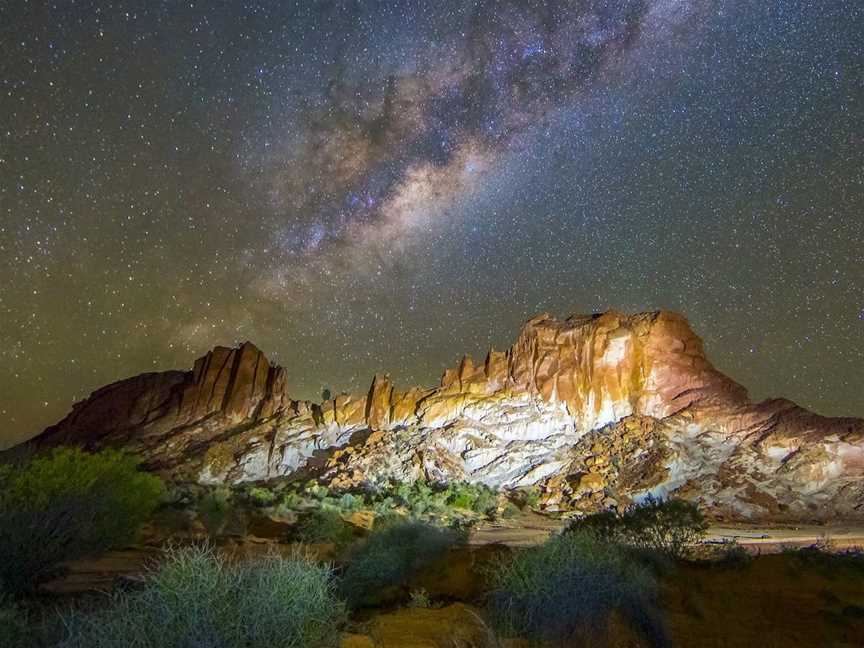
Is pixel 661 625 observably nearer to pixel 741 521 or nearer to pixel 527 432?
pixel 741 521

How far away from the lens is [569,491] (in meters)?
44.9

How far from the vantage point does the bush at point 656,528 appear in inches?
650

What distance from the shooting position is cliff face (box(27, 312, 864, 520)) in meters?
43.7

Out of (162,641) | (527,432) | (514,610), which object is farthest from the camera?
(527,432)

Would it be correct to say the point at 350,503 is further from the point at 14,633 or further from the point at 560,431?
the point at 14,633

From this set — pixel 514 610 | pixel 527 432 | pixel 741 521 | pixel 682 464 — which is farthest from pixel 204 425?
pixel 514 610

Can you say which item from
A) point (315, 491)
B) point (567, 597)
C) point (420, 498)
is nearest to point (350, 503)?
point (420, 498)

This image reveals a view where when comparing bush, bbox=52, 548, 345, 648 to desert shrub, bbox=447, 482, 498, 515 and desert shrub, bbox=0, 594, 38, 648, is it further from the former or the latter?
desert shrub, bbox=447, 482, 498, 515

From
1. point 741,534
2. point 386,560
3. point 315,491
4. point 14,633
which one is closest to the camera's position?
point 14,633

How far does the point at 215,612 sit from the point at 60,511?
10317 millimetres

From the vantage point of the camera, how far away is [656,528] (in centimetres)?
1711

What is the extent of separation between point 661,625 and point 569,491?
37.0 m

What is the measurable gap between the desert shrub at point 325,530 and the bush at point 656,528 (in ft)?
34.3

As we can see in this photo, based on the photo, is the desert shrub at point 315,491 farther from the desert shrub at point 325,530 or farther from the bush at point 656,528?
the bush at point 656,528
